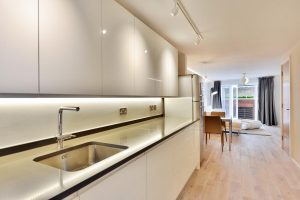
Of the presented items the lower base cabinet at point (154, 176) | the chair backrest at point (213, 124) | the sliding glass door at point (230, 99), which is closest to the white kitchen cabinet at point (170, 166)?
the lower base cabinet at point (154, 176)

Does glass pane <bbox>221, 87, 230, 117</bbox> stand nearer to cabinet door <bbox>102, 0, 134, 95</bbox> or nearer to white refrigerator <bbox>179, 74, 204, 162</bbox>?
white refrigerator <bbox>179, 74, 204, 162</bbox>

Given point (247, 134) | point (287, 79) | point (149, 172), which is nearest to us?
point (149, 172)

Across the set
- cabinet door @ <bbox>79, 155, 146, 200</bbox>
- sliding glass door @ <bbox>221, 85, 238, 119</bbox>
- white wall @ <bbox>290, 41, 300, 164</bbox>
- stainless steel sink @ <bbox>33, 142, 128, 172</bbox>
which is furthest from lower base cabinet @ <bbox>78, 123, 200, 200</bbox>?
sliding glass door @ <bbox>221, 85, 238, 119</bbox>

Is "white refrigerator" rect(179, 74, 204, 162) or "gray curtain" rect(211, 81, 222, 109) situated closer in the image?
"white refrigerator" rect(179, 74, 204, 162)

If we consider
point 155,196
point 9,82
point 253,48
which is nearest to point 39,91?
point 9,82

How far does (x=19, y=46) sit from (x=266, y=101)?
969 centimetres

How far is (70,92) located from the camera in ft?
3.99

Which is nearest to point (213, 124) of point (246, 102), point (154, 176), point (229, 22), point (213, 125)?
point (213, 125)

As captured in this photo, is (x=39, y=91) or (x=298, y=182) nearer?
(x=39, y=91)

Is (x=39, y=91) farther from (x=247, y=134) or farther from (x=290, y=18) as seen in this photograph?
(x=247, y=134)

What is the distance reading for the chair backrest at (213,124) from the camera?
428 cm

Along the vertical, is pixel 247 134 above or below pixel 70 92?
below

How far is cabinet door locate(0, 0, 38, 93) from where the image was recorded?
90 cm

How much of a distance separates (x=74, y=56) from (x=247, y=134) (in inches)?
251
